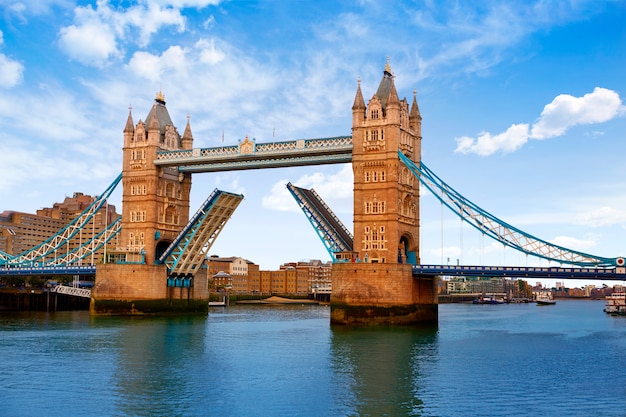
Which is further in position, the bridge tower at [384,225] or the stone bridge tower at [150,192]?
the stone bridge tower at [150,192]

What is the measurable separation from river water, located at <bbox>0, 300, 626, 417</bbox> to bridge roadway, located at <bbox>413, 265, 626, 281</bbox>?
501 centimetres

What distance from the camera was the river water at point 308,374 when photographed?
27.3 metres

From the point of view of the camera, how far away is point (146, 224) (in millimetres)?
76000

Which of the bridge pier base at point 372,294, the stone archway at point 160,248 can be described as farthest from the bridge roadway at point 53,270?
the bridge pier base at point 372,294

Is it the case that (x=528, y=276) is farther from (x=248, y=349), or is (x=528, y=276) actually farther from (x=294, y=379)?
(x=294, y=379)

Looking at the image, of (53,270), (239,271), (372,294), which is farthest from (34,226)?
(372,294)

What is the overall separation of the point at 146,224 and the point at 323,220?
21175mm

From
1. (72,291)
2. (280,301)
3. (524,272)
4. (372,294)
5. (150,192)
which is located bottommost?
(280,301)

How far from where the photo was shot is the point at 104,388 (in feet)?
101

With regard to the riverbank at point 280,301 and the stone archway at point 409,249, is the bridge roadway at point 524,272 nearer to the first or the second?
the stone archway at point 409,249

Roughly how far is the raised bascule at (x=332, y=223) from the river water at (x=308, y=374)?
566 cm

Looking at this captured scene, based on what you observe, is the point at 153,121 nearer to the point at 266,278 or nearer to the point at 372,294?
the point at 372,294

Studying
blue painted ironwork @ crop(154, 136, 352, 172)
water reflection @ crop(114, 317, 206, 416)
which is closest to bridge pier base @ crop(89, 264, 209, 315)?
blue painted ironwork @ crop(154, 136, 352, 172)

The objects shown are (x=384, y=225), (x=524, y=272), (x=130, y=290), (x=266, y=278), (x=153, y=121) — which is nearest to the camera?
(x=524, y=272)
